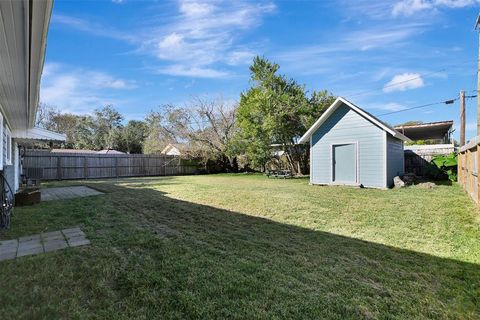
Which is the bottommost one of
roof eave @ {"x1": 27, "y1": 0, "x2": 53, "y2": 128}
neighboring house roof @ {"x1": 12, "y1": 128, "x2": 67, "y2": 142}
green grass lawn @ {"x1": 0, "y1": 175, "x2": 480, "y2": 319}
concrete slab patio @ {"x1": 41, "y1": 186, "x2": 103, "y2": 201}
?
green grass lawn @ {"x1": 0, "y1": 175, "x2": 480, "y2": 319}

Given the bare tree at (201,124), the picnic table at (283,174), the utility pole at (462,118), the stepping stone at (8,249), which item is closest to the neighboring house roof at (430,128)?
the utility pole at (462,118)

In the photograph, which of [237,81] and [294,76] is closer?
[294,76]

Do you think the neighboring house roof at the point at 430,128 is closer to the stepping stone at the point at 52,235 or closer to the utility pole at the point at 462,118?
the utility pole at the point at 462,118

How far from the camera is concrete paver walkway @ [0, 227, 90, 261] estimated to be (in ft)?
11.2

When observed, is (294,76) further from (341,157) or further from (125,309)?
(125,309)

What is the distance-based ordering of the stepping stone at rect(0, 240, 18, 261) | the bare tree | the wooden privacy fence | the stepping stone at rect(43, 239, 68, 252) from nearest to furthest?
the stepping stone at rect(0, 240, 18, 261) → the stepping stone at rect(43, 239, 68, 252) → the wooden privacy fence → the bare tree

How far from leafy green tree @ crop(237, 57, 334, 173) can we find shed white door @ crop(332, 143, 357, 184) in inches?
176

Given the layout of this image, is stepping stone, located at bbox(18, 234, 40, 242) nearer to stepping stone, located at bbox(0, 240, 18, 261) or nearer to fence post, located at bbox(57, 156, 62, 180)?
stepping stone, located at bbox(0, 240, 18, 261)

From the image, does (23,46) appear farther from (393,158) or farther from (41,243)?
(393,158)

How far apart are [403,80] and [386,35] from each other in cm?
561

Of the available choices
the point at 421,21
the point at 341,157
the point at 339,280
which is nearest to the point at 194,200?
the point at 339,280

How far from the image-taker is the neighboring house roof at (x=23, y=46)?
1946mm

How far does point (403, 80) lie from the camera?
54.7 feet

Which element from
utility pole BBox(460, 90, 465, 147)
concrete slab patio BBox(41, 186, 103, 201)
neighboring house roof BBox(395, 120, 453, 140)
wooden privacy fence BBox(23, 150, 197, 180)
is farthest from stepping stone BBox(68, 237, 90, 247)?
neighboring house roof BBox(395, 120, 453, 140)
